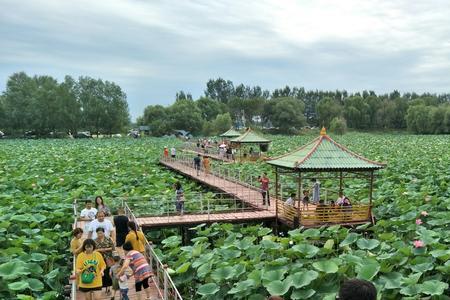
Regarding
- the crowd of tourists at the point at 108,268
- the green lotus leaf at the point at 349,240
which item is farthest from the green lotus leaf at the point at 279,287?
the green lotus leaf at the point at 349,240

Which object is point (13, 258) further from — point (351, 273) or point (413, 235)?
point (413, 235)

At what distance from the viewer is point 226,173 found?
2356cm

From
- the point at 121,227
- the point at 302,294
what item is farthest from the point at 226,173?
the point at 302,294

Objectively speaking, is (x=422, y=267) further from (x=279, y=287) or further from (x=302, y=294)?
(x=279, y=287)

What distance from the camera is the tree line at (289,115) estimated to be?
247 ft

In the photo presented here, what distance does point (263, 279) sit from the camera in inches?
300

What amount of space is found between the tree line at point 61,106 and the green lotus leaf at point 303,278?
61.7 meters

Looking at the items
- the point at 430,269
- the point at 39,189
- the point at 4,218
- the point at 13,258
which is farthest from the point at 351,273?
the point at 39,189

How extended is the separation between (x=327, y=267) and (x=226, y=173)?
15974 millimetres

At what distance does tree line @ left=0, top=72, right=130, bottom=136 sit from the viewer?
6431cm

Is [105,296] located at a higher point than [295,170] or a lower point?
lower

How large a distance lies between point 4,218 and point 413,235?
9927 millimetres

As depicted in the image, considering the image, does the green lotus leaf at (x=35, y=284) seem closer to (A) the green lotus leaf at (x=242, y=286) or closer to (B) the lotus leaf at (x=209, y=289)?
(B) the lotus leaf at (x=209, y=289)

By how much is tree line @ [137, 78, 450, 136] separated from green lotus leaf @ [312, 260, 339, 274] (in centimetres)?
6441
